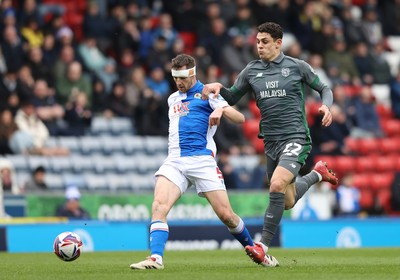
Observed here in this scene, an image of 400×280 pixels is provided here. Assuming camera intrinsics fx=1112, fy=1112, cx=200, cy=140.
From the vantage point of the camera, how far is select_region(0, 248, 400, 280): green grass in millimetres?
10789

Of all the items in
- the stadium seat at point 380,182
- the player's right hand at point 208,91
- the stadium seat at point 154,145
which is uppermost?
the player's right hand at point 208,91

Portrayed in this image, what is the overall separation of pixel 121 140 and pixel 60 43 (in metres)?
2.44

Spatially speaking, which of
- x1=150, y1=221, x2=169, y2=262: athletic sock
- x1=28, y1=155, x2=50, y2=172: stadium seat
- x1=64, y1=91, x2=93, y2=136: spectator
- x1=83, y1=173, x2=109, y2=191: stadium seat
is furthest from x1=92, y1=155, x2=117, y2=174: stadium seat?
x1=150, y1=221, x2=169, y2=262: athletic sock

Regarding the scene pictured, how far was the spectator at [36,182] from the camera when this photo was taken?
20734 millimetres

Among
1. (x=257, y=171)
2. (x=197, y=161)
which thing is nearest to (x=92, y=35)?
(x=257, y=171)

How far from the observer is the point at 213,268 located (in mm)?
12297

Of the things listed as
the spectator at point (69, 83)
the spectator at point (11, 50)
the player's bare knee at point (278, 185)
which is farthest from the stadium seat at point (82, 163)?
the player's bare knee at point (278, 185)

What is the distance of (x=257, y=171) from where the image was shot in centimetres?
2386

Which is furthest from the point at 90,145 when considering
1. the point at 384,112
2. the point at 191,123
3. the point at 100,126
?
the point at 191,123

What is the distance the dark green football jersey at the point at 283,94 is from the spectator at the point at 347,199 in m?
11.8

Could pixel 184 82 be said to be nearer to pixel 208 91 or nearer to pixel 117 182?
pixel 208 91

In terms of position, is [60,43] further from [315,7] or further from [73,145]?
[315,7]

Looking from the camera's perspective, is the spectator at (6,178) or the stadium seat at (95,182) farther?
the stadium seat at (95,182)

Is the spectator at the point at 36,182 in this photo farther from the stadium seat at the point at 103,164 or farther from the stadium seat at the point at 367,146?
the stadium seat at the point at 367,146
